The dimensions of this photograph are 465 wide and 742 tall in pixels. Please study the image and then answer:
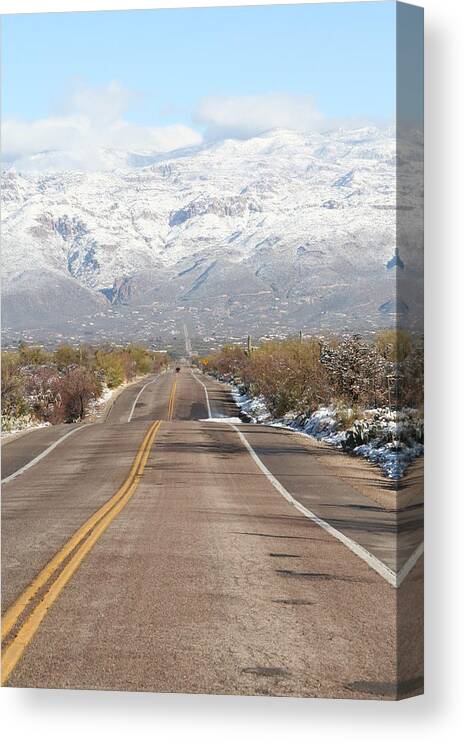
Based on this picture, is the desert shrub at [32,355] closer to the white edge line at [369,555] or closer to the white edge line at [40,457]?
the white edge line at [40,457]

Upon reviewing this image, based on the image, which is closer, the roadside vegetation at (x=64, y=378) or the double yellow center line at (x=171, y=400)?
the roadside vegetation at (x=64, y=378)

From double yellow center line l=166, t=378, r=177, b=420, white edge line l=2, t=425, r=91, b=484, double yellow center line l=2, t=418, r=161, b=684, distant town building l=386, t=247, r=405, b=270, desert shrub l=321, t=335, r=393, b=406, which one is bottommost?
double yellow center line l=2, t=418, r=161, b=684

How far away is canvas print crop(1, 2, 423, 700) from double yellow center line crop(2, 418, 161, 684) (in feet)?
0.08

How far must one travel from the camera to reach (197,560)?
6695 millimetres

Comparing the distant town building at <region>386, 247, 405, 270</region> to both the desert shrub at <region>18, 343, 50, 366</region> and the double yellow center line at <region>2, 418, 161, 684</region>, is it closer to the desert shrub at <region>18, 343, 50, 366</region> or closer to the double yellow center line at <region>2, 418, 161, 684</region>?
the desert shrub at <region>18, 343, 50, 366</region>

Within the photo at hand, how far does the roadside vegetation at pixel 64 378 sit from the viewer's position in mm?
7676

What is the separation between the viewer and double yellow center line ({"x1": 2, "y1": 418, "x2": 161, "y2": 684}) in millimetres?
5945

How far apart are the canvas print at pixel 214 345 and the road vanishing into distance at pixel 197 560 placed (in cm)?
2

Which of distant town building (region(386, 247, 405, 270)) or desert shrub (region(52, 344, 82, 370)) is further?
desert shrub (region(52, 344, 82, 370))

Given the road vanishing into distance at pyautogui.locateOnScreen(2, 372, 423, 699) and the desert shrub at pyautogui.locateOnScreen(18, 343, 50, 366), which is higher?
the desert shrub at pyautogui.locateOnScreen(18, 343, 50, 366)

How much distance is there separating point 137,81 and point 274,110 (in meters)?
1.22

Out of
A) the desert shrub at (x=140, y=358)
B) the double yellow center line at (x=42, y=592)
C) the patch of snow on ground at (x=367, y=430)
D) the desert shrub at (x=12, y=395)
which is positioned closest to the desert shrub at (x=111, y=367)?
the desert shrub at (x=140, y=358)

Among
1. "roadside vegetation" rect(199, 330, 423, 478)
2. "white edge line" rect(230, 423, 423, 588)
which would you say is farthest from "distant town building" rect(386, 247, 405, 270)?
"white edge line" rect(230, 423, 423, 588)

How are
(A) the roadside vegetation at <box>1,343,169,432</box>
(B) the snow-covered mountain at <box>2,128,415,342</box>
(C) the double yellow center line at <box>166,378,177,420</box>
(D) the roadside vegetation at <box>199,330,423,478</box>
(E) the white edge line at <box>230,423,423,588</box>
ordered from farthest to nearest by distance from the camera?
(C) the double yellow center line at <box>166,378,177,420</box> → (A) the roadside vegetation at <box>1,343,169,432</box> → (B) the snow-covered mountain at <box>2,128,415,342</box> → (D) the roadside vegetation at <box>199,330,423,478</box> → (E) the white edge line at <box>230,423,423,588</box>
